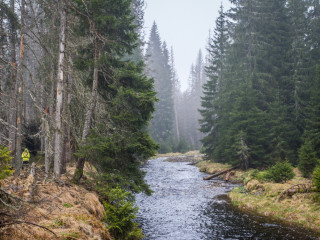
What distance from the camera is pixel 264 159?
75.3 feet

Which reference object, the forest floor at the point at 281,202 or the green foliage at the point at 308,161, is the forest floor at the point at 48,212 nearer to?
the forest floor at the point at 281,202

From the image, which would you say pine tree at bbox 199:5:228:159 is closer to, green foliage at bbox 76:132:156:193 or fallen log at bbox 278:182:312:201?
fallen log at bbox 278:182:312:201

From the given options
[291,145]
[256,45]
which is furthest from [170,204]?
[256,45]

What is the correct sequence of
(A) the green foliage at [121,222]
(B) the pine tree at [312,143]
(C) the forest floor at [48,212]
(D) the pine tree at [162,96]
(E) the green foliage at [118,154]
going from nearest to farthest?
(C) the forest floor at [48,212] → (A) the green foliage at [121,222] → (E) the green foliage at [118,154] → (B) the pine tree at [312,143] → (D) the pine tree at [162,96]

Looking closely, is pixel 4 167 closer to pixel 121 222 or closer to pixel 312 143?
pixel 121 222

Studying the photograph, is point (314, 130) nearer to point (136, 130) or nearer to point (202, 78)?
point (136, 130)

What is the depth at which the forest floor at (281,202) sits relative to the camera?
990cm

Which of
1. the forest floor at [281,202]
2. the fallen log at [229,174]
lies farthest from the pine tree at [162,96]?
the forest floor at [281,202]

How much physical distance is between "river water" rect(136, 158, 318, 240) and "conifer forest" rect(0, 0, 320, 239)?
1619 millimetres

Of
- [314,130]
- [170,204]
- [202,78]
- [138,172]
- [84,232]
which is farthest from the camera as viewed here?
[202,78]

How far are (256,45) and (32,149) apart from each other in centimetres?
2566

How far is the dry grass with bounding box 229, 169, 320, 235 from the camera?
9869mm

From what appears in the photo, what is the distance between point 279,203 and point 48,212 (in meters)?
10.8

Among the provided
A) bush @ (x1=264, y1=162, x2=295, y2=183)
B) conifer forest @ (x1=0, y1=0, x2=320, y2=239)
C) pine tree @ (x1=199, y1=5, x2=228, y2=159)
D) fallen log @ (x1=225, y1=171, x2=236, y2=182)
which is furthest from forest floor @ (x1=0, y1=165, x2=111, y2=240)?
pine tree @ (x1=199, y1=5, x2=228, y2=159)
